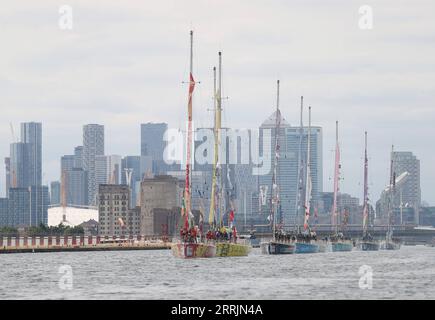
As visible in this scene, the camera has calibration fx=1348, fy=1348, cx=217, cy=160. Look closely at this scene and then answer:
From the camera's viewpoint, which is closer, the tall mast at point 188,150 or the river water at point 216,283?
the river water at point 216,283

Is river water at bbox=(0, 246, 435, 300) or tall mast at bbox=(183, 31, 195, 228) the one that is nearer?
river water at bbox=(0, 246, 435, 300)

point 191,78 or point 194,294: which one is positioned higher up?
point 191,78

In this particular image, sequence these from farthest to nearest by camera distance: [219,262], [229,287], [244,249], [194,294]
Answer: [244,249] < [219,262] < [229,287] < [194,294]

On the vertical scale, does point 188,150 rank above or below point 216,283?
above

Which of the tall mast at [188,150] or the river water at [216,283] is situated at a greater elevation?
the tall mast at [188,150]

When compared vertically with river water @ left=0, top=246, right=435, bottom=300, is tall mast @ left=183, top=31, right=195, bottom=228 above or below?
above

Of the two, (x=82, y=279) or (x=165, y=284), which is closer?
(x=165, y=284)

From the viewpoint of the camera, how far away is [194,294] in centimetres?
8744
